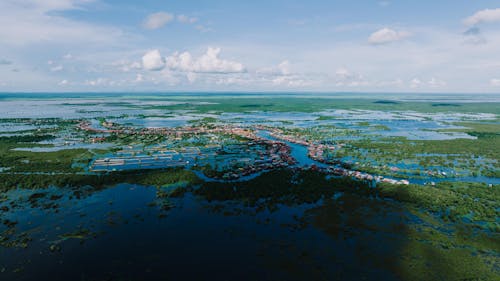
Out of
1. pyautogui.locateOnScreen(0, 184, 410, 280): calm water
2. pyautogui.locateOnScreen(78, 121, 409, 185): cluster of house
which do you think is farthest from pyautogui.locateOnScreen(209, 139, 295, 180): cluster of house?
pyautogui.locateOnScreen(0, 184, 410, 280): calm water

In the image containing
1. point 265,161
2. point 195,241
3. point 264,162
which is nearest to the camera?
point 195,241

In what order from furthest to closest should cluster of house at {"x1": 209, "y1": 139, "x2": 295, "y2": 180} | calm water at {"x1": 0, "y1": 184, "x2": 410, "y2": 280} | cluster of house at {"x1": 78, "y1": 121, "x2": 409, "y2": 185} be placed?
cluster of house at {"x1": 209, "y1": 139, "x2": 295, "y2": 180} → cluster of house at {"x1": 78, "y1": 121, "x2": 409, "y2": 185} → calm water at {"x1": 0, "y1": 184, "x2": 410, "y2": 280}

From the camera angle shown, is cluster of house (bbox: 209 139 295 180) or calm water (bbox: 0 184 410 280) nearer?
calm water (bbox: 0 184 410 280)

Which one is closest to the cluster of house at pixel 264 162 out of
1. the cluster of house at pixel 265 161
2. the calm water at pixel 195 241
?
the cluster of house at pixel 265 161

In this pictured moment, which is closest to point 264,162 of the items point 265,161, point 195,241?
point 265,161

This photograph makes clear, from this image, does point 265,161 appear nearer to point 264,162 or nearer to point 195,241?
point 264,162

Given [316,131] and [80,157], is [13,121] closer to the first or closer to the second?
[80,157]

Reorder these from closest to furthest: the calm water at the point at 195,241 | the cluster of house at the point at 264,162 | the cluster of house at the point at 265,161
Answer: the calm water at the point at 195,241 → the cluster of house at the point at 265,161 → the cluster of house at the point at 264,162

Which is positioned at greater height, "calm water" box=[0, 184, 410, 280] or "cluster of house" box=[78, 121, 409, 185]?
"cluster of house" box=[78, 121, 409, 185]

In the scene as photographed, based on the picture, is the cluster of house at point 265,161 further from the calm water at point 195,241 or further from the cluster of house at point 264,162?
the calm water at point 195,241

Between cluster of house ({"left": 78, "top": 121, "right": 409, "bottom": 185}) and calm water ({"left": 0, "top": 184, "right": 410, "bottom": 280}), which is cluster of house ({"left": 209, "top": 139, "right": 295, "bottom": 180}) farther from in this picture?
calm water ({"left": 0, "top": 184, "right": 410, "bottom": 280})

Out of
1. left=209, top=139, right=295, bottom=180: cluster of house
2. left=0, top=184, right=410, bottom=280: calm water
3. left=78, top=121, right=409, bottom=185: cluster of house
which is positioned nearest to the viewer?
left=0, top=184, right=410, bottom=280: calm water
